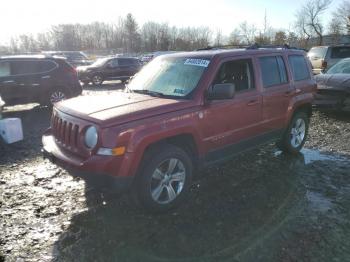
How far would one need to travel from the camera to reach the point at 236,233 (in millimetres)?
3848

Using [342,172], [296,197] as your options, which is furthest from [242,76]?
[342,172]

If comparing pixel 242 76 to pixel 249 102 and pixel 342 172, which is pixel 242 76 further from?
pixel 342 172

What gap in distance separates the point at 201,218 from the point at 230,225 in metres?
0.36

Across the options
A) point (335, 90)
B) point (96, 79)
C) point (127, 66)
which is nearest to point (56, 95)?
point (335, 90)

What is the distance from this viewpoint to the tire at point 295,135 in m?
6.42

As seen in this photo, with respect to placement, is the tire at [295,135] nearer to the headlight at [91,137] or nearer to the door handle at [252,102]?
the door handle at [252,102]

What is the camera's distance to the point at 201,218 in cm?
420

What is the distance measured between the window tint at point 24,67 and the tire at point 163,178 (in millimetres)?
8279

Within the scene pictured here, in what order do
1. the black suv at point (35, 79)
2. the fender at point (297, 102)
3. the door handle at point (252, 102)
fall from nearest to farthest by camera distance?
1. the door handle at point (252, 102)
2. the fender at point (297, 102)
3. the black suv at point (35, 79)

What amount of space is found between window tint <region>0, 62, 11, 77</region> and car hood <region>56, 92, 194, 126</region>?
23.0 ft

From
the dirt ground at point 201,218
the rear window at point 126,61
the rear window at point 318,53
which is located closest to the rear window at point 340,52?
the rear window at point 318,53

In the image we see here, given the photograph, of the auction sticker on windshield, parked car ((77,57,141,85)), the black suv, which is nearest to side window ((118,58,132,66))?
parked car ((77,57,141,85))

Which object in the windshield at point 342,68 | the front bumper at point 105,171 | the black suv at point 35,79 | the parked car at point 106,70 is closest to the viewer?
the front bumper at point 105,171

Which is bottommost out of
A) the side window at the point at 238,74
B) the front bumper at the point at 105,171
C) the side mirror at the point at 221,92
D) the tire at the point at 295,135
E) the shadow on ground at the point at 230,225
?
the shadow on ground at the point at 230,225
